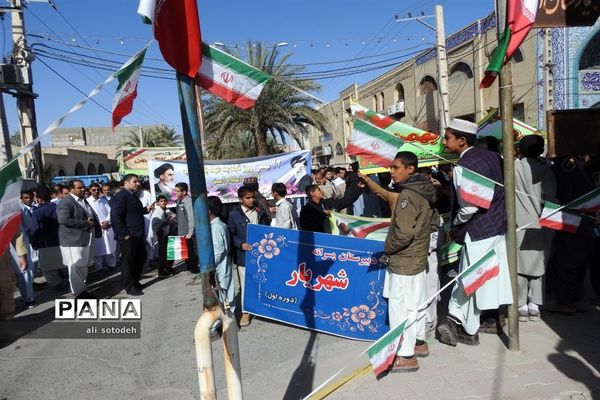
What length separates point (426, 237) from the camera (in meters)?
3.34

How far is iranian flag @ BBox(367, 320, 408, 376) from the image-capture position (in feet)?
9.10

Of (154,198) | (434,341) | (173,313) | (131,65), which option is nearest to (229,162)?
(154,198)

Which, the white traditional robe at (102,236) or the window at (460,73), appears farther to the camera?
the window at (460,73)

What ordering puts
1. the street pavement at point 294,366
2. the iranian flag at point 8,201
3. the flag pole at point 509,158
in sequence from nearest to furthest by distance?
1. the iranian flag at point 8,201
2. the street pavement at point 294,366
3. the flag pole at point 509,158

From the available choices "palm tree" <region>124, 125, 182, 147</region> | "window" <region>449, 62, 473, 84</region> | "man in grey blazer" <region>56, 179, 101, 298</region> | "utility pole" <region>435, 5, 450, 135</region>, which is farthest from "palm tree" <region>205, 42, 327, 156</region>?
"palm tree" <region>124, 125, 182, 147</region>

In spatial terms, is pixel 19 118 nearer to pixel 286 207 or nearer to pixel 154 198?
pixel 154 198

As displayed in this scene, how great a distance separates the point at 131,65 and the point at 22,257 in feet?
16.0

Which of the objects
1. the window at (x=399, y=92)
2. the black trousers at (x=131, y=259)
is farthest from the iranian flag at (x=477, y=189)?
the window at (x=399, y=92)

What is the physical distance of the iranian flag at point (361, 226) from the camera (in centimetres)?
451

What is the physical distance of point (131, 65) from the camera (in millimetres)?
2037

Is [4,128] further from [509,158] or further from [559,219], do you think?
[559,219]

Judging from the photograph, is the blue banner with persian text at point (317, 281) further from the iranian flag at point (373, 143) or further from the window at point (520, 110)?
the window at point (520, 110)

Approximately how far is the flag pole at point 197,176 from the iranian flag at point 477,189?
8.00 feet

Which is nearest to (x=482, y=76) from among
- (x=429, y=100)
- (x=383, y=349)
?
(x=429, y=100)
